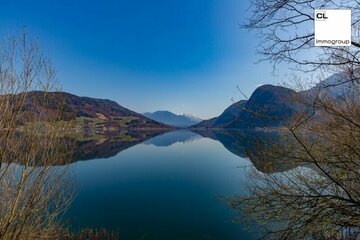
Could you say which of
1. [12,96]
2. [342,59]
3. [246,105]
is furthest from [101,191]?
[342,59]

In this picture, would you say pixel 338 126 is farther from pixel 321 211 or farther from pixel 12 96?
pixel 12 96

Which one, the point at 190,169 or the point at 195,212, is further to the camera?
the point at 190,169

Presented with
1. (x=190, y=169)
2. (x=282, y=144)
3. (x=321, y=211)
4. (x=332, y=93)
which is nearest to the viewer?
(x=321, y=211)

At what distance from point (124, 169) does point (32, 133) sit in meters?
31.6

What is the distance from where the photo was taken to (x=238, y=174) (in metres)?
29.0

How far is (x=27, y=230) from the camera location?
6402mm

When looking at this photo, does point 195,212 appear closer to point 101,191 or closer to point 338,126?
point 101,191

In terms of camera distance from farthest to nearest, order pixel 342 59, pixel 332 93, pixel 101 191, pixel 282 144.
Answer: pixel 101 191 < pixel 282 144 < pixel 332 93 < pixel 342 59

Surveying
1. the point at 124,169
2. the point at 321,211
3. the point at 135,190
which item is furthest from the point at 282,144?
the point at 124,169

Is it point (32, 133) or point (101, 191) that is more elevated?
point (32, 133)

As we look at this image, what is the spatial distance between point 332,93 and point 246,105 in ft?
5.32

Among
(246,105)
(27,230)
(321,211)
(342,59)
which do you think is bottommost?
(27,230)

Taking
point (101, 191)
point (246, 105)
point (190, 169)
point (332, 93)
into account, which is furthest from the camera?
point (190, 169)

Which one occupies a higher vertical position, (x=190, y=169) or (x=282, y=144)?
(x=282, y=144)
